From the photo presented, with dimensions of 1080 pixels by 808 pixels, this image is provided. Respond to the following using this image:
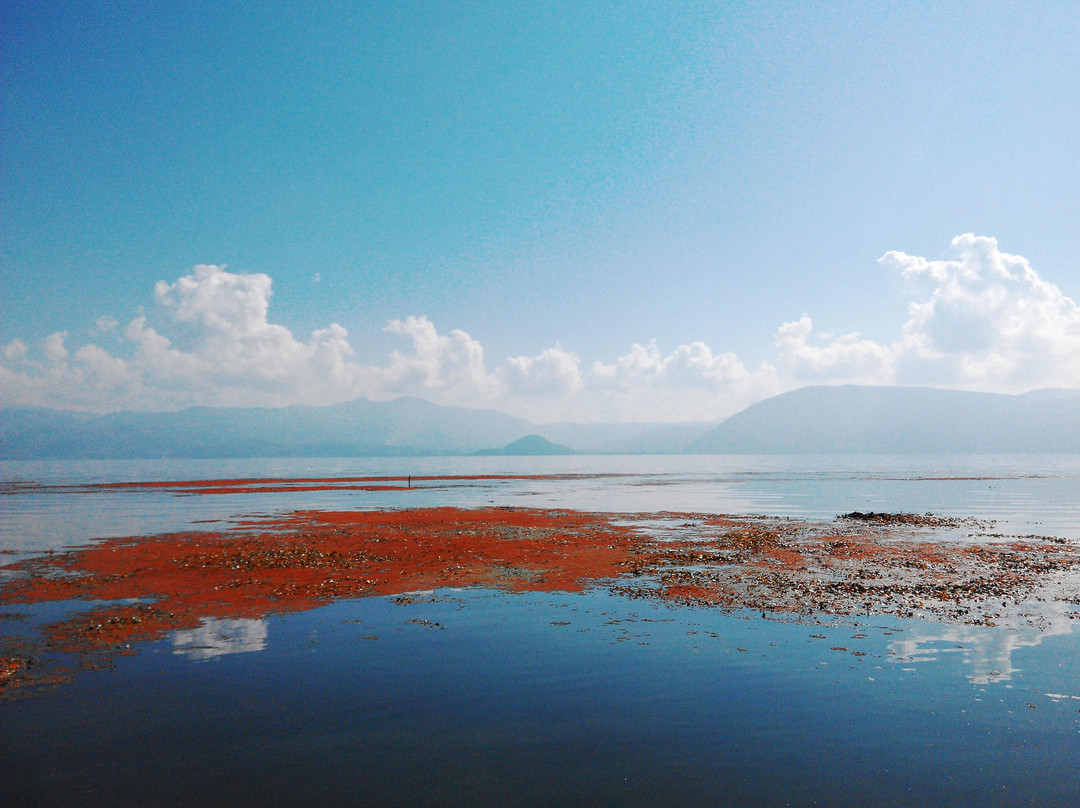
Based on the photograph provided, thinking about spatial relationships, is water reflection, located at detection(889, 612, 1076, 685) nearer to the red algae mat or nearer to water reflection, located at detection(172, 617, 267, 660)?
the red algae mat

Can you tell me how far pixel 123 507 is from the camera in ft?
217

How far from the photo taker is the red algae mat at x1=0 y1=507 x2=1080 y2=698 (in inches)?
785

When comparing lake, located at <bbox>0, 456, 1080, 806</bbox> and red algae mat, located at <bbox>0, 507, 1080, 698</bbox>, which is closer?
lake, located at <bbox>0, 456, 1080, 806</bbox>

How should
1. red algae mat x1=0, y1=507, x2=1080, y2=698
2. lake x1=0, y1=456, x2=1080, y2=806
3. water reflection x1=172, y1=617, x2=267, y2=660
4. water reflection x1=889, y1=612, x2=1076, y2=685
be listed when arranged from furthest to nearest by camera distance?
red algae mat x1=0, y1=507, x2=1080, y2=698
water reflection x1=172, y1=617, x2=267, y2=660
water reflection x1=889, y1=612, x2=1076, y2=685
lake x1=0, y1=456, x2=1080, y2=806

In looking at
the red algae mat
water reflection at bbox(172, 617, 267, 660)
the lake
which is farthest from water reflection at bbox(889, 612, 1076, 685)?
water reflection at bbox(172, 617, 267, 660)

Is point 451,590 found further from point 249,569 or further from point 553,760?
point 553,760

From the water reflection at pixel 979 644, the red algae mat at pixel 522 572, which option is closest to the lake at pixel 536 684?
the water reflection at pixel 979 644

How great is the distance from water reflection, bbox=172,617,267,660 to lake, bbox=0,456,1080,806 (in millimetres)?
124

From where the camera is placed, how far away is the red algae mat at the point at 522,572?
19938 mm

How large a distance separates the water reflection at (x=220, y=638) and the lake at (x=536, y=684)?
124mm

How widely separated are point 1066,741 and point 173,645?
2188cm

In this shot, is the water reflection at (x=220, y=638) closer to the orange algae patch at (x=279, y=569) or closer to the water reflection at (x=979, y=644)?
the orange algae patch at (x=279, y=569)

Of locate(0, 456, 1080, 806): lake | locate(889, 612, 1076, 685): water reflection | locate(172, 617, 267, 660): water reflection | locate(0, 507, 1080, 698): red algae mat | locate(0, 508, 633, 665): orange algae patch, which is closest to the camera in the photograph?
locate(0, 456, 1080, 806): lake

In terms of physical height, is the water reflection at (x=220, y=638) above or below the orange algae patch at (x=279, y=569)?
above
